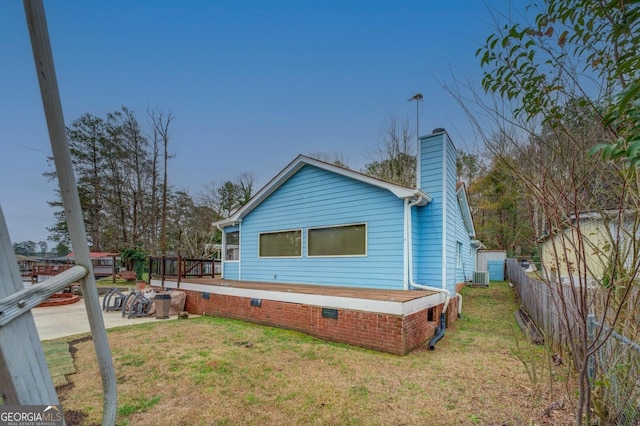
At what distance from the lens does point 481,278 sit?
14.8 m

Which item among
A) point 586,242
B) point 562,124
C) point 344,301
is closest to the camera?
point 562,124

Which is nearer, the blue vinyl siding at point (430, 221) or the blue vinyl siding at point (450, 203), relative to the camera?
the blue vinyl siding at point (430, 221)

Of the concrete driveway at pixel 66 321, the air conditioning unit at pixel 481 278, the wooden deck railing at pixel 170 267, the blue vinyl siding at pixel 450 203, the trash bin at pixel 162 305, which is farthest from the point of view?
the air conditioning unit at pixel 481 278

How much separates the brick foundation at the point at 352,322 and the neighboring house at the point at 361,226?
1.06m

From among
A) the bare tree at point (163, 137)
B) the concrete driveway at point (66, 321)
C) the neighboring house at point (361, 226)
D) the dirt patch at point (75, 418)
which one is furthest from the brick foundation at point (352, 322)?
the bare tree at point (163, 137)

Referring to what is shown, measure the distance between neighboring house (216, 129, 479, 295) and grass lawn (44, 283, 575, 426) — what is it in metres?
2.00

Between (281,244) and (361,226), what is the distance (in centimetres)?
302

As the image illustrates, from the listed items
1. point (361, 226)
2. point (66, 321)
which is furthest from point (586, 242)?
point (66, 321)

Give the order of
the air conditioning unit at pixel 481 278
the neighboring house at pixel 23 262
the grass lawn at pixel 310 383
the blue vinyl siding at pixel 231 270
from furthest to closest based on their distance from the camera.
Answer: the air conditioning unit at pixel 481 278
the blue vinyl siding at pixel 231 270
the grass lawn at pixel 310 383
the neighboring house at pixel 23 262

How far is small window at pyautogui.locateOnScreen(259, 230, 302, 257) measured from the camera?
9141 mm

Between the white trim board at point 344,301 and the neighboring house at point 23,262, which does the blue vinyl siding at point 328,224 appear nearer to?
the white trim board at point 344,301

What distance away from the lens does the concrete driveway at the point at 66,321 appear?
23.3 feet

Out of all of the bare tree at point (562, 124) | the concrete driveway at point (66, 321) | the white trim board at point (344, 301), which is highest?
the bare tree at point (562, 124)

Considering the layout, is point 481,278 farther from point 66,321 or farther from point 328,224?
point 66,321
